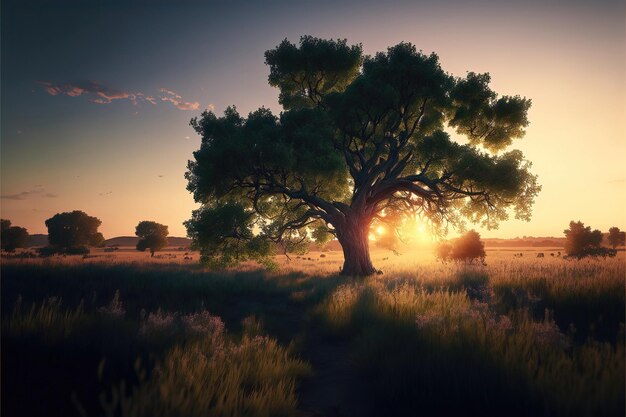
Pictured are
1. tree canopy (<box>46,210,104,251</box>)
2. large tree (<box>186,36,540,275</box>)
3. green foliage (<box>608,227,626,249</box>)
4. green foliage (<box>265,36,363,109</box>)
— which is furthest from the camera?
tree canopy (<box>46,210,104,251</box>)

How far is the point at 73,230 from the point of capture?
8000cm

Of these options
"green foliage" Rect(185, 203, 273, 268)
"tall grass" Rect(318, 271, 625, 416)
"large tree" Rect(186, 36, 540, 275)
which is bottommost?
"tall grass" Rect(318, 271, 625, 416)

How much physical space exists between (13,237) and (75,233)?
11270mm

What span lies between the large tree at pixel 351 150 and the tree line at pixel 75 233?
191 feet

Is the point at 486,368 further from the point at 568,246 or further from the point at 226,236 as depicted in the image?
the point at 568,246

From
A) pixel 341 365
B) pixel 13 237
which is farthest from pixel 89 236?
pixel 341 365

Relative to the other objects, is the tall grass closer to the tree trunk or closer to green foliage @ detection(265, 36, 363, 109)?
the tree trunk

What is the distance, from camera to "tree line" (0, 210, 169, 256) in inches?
2721

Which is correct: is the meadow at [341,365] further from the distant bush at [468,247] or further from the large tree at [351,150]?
the distant bush at [468,247]

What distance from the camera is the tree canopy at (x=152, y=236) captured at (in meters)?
67.4

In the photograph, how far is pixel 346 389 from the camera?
5176 millimetres

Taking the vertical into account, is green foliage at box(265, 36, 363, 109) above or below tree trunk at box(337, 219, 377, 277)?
above

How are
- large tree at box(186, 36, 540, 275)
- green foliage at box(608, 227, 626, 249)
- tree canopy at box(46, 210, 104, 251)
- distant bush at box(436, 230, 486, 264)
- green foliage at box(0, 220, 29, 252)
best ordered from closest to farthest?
Answer: large tree at box(186, 36, 540, 275), distant bush at box(436, 230, 486, 264), green foliage at box(0, 220, 29, 252), green foliage at box(608, 227, 626, 249), tree canopy at box(46, 210, 104, 251)

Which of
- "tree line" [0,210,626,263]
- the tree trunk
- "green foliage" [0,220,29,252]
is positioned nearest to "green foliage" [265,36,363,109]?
the tree trunk
